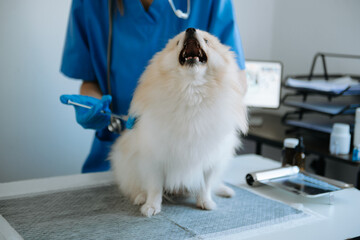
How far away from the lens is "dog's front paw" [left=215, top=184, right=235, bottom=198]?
1.15m

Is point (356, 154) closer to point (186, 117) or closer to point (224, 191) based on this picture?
point (224, 191)

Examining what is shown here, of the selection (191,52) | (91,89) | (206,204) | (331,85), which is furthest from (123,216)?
(331,85)

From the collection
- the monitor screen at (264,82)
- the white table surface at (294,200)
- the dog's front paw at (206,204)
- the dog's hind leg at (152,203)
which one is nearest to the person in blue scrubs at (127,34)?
the white table surface at (294,200)

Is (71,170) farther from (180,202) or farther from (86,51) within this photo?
(180,202)

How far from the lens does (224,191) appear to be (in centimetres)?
116

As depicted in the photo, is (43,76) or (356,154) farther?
(43,76)

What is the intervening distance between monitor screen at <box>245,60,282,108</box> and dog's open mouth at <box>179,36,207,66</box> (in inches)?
56.4

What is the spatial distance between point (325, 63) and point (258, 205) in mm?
1516

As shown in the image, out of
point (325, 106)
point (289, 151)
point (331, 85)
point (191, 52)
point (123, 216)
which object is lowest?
point (123, 216)

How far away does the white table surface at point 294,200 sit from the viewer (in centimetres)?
90

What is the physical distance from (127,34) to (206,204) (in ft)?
2.25

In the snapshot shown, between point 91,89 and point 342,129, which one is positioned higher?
point 91,89

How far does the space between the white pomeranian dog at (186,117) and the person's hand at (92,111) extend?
0.11 metres

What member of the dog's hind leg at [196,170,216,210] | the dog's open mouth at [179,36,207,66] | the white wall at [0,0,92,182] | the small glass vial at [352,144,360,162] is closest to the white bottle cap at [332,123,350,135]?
the small glass vial at [352,144,360,162]
